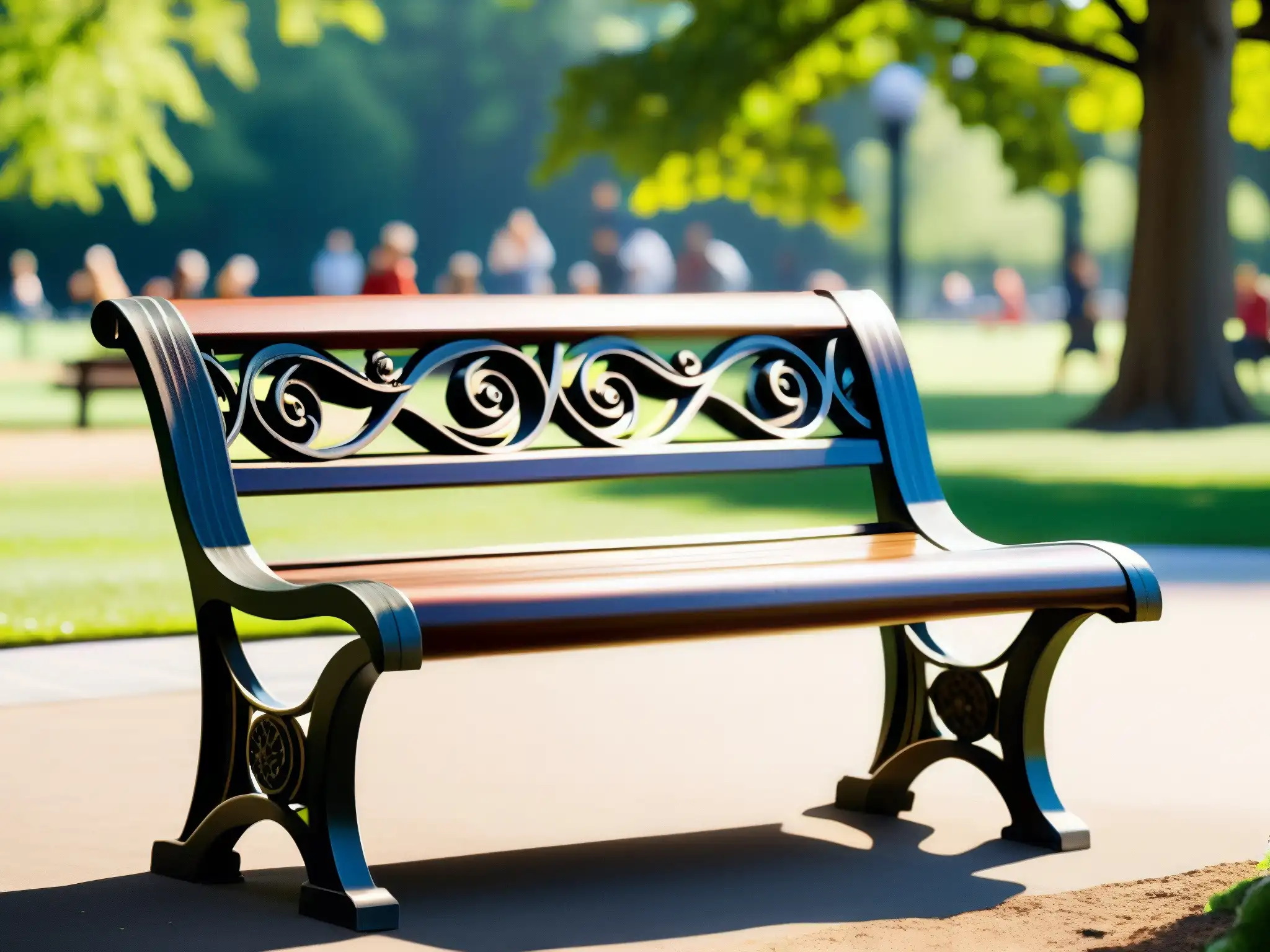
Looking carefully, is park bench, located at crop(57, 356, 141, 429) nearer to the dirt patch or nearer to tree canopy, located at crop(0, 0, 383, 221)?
tree canopy, located at crop(0, 0, 383, 221)

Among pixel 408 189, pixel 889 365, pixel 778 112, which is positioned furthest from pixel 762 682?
pixel 408 189

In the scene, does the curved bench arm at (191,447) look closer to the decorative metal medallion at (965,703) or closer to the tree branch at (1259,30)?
the decorative metal medallion at (965,703)

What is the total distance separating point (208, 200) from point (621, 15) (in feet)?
63.1

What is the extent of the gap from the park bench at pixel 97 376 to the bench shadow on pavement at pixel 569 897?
1353 cm

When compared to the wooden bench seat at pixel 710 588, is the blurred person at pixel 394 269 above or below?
above

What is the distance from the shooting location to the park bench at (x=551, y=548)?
→ 3975mm

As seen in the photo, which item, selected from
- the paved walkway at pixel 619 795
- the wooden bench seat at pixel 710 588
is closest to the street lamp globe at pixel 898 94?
the paved walkway at pixel 619 795

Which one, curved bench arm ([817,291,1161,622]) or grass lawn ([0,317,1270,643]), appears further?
grass lawn ([0,317,1270,643])

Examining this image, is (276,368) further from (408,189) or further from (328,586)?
(408,189)

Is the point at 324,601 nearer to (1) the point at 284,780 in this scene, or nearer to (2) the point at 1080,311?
(1) the point at 284,780

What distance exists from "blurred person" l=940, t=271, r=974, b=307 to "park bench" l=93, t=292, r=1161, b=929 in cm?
6771

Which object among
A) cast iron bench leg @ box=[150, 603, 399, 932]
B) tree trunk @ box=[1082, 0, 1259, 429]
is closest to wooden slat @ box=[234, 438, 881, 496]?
cast iron bench leg @ box=[150, 603, 399, 932]

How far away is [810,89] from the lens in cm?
2209

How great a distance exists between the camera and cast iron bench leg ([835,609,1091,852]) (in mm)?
4660
